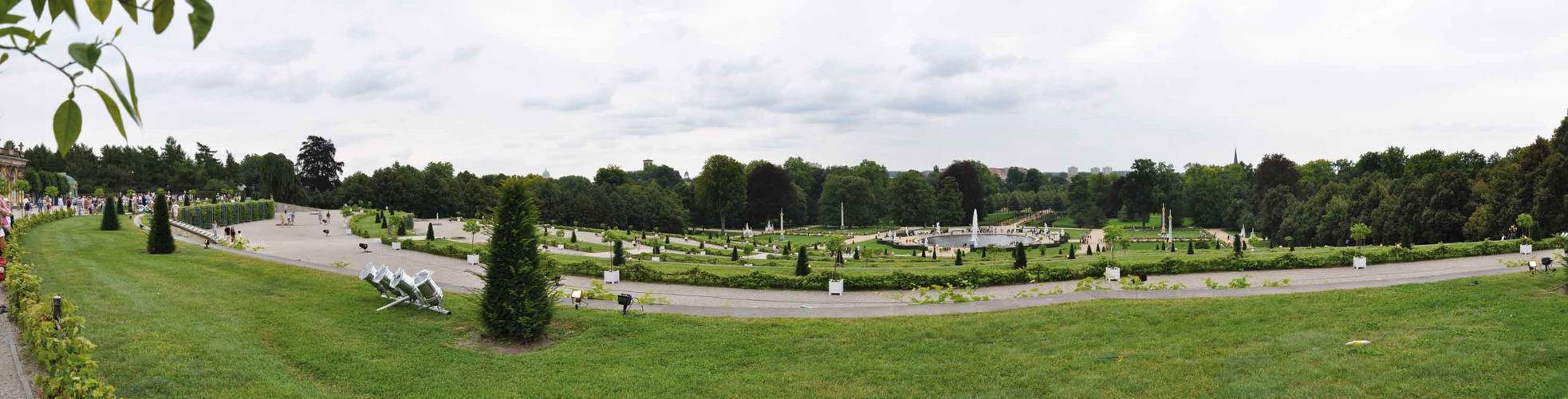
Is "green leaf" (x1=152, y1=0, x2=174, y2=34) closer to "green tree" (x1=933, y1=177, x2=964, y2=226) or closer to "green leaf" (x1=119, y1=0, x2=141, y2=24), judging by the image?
"green leaf" (x1=119, y1=0, x2=141, y2=24)

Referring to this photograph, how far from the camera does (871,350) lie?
10867 mm

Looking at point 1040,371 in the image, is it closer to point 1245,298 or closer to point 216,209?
point 1245,298

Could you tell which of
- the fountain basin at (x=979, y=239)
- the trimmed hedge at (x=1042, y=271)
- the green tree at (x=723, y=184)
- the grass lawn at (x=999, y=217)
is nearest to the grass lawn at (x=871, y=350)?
the trimmed hedge at (x=1042, y=271)

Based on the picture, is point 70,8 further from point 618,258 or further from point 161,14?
point 618,258

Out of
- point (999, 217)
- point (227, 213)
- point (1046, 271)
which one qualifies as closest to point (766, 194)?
point (999, 217)

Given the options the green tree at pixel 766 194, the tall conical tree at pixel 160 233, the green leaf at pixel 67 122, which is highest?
the green tree at pixel 766 194

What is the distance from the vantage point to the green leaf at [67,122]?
3.62 ft

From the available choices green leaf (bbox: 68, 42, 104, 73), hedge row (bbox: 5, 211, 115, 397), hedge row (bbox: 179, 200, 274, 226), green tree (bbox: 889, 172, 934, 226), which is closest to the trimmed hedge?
hedge row (bbox: 5, 211, 115, 397)

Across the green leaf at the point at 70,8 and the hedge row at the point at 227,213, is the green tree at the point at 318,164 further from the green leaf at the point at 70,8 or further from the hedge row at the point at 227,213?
the green leaf at the point at 70,8

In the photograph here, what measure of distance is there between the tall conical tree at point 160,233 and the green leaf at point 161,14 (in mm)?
25373

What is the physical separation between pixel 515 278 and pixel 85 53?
11313 millimetres

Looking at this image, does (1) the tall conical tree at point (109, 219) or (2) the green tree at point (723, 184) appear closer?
(1) the tall conical tree at point (109, 219)

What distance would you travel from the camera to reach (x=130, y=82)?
3.41ft

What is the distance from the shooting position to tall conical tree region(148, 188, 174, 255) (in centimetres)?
2145
